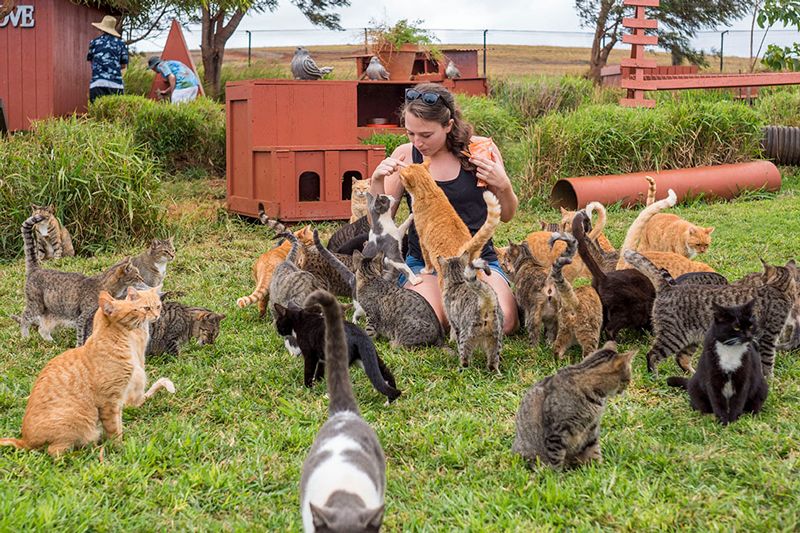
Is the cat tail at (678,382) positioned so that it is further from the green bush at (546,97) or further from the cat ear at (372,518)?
the green bush at (546,97)

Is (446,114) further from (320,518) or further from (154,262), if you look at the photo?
(320,518)

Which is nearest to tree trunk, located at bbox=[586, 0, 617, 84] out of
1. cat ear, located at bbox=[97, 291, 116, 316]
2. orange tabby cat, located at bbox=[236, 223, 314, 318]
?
orange tabby cat, located at bbox=[236, 223, 314, 318]

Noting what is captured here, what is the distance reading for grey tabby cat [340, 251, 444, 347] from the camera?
5.66 metres

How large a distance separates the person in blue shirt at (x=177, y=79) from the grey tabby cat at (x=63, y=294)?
10.3 m

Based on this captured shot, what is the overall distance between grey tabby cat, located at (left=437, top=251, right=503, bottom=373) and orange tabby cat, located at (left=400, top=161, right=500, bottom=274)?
0.51 metres

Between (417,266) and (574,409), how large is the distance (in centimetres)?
309

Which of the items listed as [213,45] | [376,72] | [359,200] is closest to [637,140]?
[376,72]

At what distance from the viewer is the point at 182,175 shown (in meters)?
12.9

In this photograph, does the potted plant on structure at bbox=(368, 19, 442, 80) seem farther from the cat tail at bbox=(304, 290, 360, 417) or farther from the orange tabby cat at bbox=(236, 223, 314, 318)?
the cat tail at bbox=(304, 290, 360, 417)

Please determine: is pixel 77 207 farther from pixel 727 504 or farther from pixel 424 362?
pixel 727 504

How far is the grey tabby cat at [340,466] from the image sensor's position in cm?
246

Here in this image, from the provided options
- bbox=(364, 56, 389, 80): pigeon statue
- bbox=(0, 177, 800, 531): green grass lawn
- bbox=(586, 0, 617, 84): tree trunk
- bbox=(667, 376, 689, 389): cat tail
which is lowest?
bbox=(0, 177, 800, 531): green grass lawn

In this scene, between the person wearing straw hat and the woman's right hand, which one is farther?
the person wearing straw hat

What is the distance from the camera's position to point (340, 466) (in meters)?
2.78
